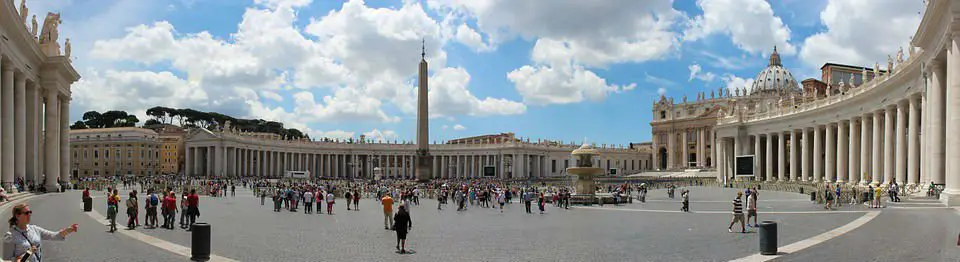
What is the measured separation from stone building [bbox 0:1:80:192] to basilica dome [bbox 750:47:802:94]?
106 m

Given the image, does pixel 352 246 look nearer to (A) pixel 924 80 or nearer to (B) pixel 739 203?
(B) pixel 739 203

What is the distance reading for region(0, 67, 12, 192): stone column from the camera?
88.3 feet

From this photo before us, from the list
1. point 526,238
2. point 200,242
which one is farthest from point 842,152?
point 200,242

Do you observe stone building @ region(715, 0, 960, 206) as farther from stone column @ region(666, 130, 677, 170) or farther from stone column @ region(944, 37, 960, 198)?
stone column @ region(666, 130, 677, 170)

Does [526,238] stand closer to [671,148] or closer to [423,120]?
[423,120]

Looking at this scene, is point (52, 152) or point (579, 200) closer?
point (579, 200)

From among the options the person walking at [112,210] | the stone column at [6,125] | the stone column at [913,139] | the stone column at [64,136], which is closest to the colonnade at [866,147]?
the stone column at [913,139]

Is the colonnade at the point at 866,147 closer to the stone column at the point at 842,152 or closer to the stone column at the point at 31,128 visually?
the stone column at the point at 842,152

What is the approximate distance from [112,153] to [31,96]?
77.0m

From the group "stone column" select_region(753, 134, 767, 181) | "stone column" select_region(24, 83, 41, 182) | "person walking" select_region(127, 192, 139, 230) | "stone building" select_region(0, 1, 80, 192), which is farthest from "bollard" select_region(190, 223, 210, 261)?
"stone column" select_region(753, 134, 767, 181)

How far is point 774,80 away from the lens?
12375 cm

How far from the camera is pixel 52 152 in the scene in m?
36.5

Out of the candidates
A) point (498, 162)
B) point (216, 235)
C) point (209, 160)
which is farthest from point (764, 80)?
point (216, 235)

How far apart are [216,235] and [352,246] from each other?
4.09 m
